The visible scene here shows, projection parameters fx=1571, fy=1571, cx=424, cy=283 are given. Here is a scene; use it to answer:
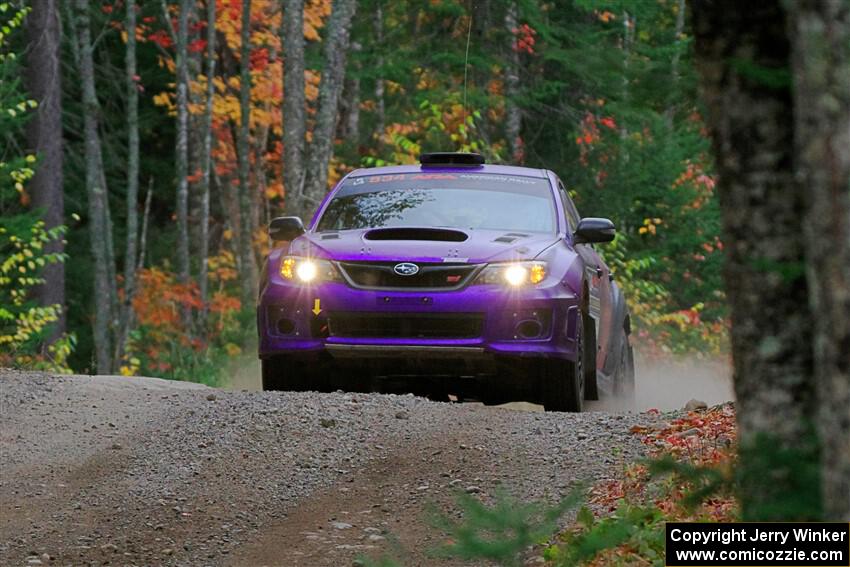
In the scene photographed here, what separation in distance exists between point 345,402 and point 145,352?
18.4 metres

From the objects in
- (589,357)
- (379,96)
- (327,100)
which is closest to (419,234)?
(589,357)

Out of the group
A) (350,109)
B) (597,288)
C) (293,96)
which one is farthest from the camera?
(350,109)

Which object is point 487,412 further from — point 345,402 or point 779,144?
point 779,144

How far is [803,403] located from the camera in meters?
3.85

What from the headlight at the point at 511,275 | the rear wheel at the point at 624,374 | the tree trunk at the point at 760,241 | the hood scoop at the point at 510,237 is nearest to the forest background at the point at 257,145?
the rear wheel at the point at 624,374

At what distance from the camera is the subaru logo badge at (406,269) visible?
10.9 metres

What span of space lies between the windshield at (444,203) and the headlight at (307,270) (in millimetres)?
Answer: 670

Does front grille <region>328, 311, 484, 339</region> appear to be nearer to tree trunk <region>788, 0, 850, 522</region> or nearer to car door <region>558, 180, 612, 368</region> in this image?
car door <region>558, 180, 612, 368</region>

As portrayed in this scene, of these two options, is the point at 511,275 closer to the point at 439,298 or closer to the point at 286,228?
the point at 439,298

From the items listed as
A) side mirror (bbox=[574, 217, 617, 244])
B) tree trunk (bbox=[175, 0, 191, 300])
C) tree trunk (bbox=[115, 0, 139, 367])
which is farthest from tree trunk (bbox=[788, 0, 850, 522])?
tree trunk (bbox=[175, 0, 191, 300])

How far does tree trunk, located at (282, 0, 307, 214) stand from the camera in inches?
931

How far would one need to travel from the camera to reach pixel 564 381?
36.6 feet

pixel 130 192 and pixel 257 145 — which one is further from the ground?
pixel 257 145

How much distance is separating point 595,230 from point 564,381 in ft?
4.10
